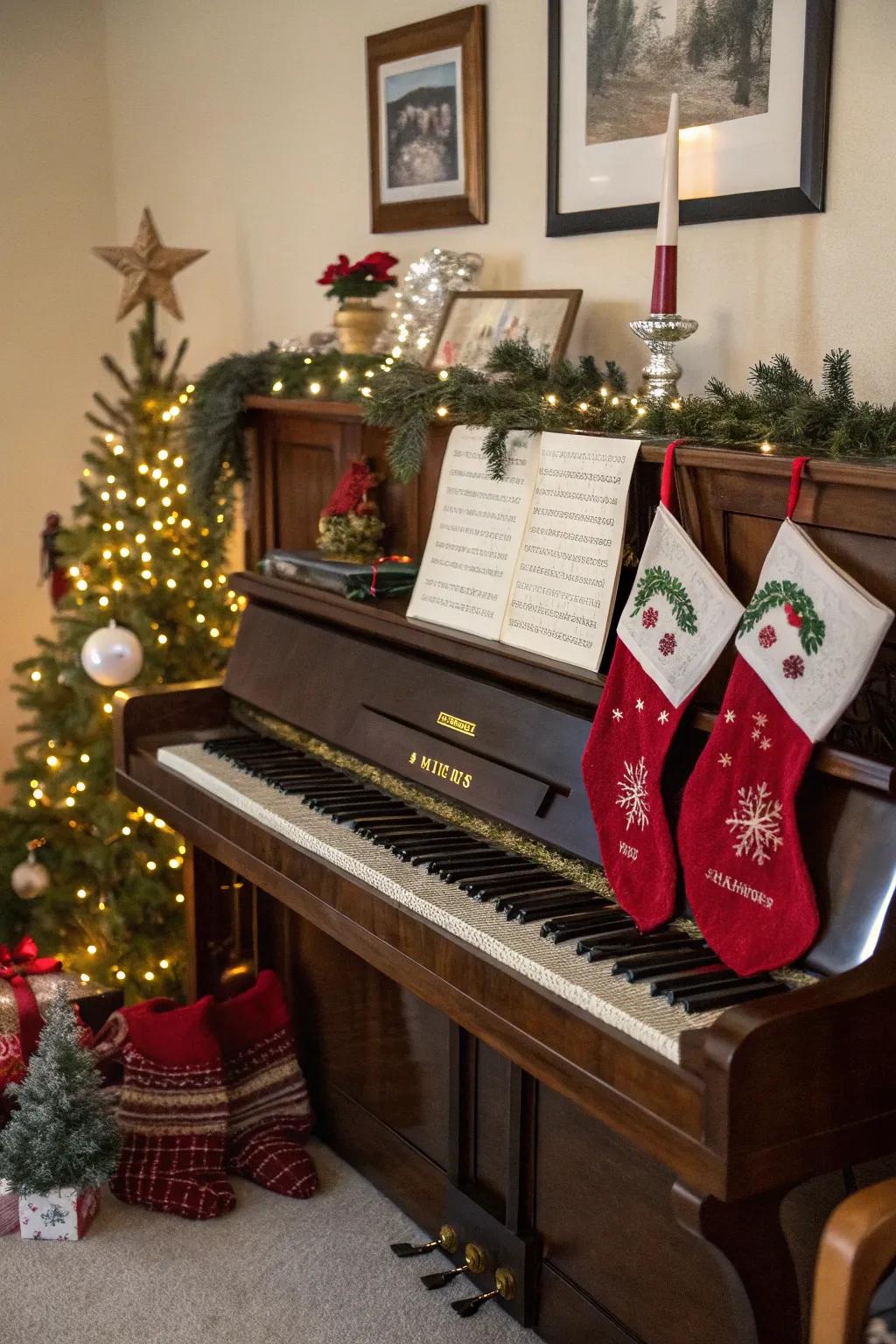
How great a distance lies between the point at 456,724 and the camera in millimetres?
2078

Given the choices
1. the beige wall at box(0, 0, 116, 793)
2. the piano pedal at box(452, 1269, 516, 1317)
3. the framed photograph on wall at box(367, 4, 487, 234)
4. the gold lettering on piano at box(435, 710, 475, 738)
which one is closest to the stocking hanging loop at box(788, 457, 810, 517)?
the gold lettering on piano at box(435, 710, 475, 738)

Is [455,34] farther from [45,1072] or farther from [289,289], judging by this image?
[45,1072]

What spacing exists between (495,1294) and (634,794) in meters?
0.98

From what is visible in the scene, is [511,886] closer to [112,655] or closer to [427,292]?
[427,292]

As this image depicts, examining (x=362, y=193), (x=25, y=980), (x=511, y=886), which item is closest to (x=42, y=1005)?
(x=25, y=980)

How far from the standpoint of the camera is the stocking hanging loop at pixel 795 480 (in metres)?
1.56

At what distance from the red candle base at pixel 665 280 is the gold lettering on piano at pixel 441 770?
2.47ft

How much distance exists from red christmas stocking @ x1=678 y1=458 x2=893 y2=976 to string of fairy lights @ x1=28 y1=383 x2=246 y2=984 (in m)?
2.02

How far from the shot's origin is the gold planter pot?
2762mm

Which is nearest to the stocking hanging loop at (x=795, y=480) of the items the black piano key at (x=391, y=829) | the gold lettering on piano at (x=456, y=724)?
the gold lettering on piano at (x=456, y=724)

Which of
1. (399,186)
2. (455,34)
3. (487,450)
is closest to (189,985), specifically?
(487,450)

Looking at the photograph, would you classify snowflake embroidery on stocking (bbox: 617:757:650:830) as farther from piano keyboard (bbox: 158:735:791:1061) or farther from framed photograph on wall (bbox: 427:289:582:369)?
→ framed photograph on wall (bbox: 427:289:582:369)

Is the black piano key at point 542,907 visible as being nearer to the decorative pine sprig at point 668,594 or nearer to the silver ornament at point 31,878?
the decorative pine sprig at point 668,594

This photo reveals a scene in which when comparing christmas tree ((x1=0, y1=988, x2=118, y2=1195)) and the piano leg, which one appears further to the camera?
christmas tree ((x1=0, y1=988, x2=118, y2=1195))
